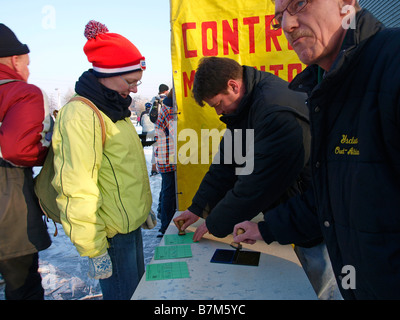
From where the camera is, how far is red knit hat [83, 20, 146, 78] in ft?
5.81

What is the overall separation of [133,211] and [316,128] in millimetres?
1086

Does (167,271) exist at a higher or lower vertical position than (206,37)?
lower

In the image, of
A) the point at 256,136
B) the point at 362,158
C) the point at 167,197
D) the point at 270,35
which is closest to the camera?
the point at 362,158

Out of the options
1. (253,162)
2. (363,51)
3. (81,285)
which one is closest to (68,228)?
(253,162)

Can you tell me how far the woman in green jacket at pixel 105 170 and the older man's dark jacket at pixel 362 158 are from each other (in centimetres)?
100

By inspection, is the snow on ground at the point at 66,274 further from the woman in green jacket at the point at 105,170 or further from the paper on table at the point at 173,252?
the paper on table at the point at 173,252

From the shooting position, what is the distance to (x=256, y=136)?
1604mm

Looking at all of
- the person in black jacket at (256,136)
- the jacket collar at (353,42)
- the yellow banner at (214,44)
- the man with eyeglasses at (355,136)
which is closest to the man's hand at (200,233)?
the person in black jacket at (256,136)

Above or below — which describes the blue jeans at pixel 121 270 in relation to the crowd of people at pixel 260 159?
below

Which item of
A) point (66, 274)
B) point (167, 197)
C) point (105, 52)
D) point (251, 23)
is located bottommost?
point (66, 274)

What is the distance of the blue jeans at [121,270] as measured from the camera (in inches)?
67.5

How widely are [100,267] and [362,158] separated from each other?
1.24 metres

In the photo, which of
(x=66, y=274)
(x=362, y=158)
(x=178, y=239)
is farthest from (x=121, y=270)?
(x=66, y=274)

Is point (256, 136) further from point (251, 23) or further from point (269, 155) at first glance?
point (251, 23)
